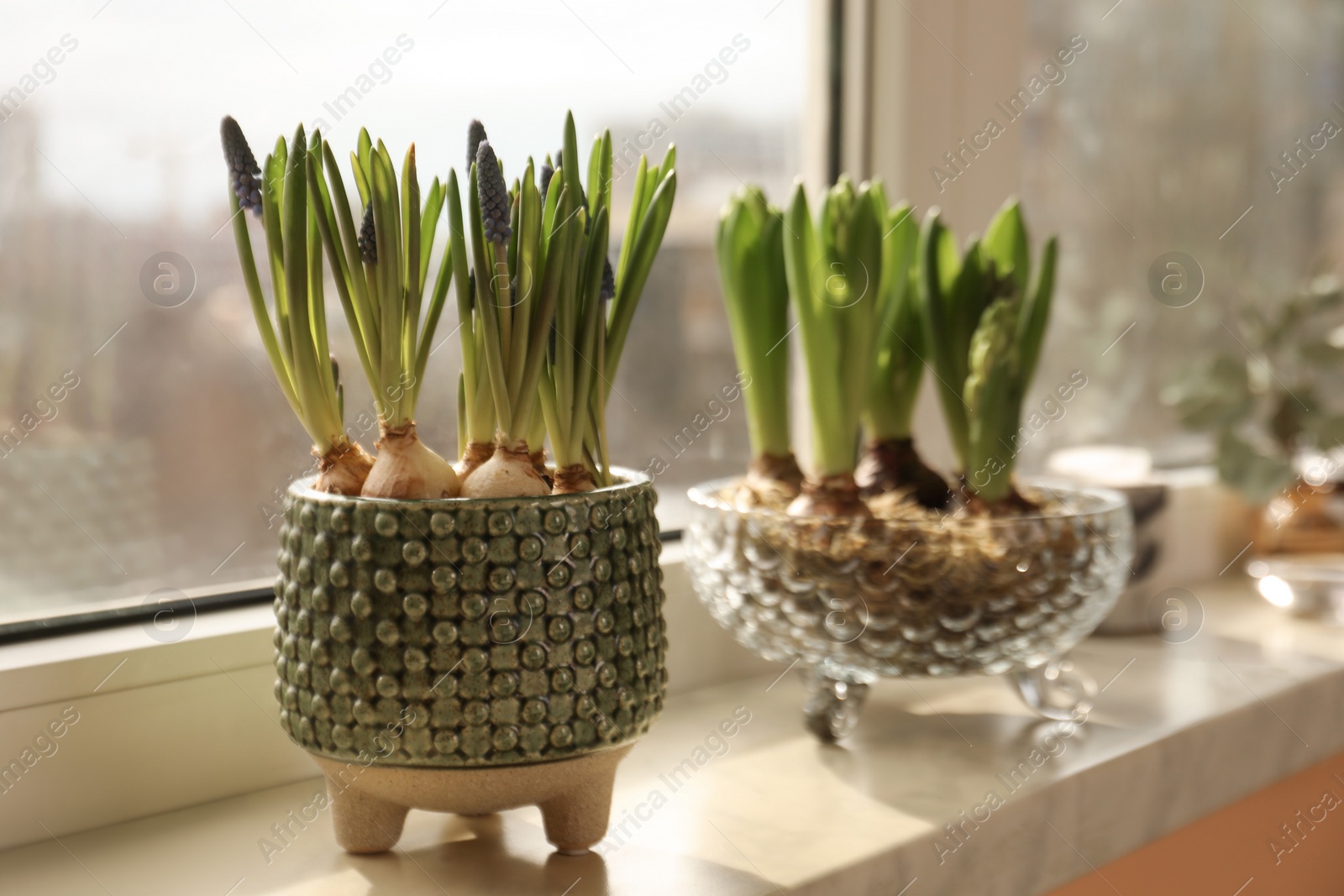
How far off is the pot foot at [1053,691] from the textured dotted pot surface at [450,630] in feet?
1.09

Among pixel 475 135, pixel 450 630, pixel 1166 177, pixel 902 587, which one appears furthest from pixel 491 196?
pixel 1166 177

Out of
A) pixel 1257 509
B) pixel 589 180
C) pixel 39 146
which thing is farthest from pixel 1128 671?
pixel 39 146

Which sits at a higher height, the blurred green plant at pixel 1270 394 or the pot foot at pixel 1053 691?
the blurred green plant at pixel 1270 394

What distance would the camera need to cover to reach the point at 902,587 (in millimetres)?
590

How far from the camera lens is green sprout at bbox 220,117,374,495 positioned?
43 centimetres

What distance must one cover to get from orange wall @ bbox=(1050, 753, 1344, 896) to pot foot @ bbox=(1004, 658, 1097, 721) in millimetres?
83

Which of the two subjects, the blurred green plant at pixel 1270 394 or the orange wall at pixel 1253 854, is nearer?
the orange wall at pixel 1253 854

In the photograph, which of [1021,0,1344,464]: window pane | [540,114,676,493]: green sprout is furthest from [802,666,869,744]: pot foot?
[1021,0,1344,464]: window pane

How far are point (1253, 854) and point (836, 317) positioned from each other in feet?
1.48

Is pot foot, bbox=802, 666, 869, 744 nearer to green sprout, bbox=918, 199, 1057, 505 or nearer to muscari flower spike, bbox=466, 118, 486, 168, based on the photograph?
green sprout, bbox=918, 199, 1057, 505

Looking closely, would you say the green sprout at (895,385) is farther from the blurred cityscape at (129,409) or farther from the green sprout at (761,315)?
the blurred cityscape at (129,409)

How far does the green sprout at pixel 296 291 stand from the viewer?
435 mm

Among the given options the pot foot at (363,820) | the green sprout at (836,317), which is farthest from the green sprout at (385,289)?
the green sprout at (836,317)

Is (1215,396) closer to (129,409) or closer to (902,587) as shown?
(902,587)
